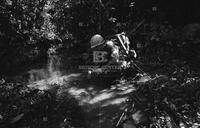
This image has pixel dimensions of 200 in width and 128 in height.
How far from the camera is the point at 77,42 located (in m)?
14.4

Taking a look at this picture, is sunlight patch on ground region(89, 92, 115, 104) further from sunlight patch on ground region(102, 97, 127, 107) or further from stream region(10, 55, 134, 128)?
sunlight patch on ground region(102, 97, 127, 107)

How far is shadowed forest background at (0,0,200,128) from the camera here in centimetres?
951

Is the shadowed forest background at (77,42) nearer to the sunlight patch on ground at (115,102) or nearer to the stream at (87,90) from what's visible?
the stream at (87,90)

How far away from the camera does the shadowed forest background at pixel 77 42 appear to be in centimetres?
951

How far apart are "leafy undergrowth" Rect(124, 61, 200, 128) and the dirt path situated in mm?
645

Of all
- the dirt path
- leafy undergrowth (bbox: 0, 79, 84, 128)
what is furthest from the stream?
leafy undergrowth (bbox: 0, 79, 84, 128)

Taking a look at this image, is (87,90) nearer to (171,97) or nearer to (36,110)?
(36,110)

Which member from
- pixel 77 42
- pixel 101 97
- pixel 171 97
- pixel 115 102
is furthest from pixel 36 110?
pixel 77 42

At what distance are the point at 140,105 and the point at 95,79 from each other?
3050mm

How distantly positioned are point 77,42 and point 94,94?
4.71 m

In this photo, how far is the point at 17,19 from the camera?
13.1 meters

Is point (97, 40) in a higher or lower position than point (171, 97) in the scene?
higher

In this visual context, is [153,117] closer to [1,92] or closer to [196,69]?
[196,69]

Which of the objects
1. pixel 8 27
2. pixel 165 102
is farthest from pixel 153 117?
pixel 8 27
